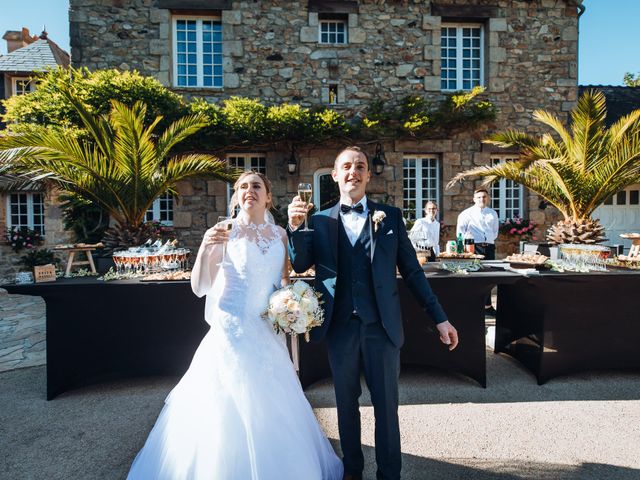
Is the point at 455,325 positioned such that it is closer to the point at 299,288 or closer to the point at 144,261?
the point at 299,288

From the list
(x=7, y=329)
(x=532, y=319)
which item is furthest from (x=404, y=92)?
(x=7, y=329)

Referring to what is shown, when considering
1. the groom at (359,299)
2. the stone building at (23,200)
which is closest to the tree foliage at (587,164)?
the groom at (359,299)

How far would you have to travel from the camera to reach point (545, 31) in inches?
390

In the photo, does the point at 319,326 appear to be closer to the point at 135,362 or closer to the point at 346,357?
the point at 346,357

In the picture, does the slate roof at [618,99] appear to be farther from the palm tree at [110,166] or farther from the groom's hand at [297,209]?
the groom's hand at [297,209]

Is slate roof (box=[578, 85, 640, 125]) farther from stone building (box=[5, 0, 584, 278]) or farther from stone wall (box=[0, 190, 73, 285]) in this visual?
stone wall (box=[0, 190, 73, 285])

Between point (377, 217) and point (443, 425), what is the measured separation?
6.87 feet

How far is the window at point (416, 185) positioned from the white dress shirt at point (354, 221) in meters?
7.89

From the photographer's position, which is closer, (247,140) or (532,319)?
(532,319)

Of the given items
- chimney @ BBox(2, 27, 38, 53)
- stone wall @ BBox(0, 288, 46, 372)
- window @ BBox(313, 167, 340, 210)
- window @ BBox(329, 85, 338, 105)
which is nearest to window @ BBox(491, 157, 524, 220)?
window @ BBox(313, 167, 340, 210)

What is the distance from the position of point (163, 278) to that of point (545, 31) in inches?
441

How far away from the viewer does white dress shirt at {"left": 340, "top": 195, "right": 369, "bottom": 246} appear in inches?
94.8

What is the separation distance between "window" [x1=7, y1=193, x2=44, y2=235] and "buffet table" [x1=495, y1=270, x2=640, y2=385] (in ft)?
41.4

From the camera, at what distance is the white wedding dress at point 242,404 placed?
2.17 meters
